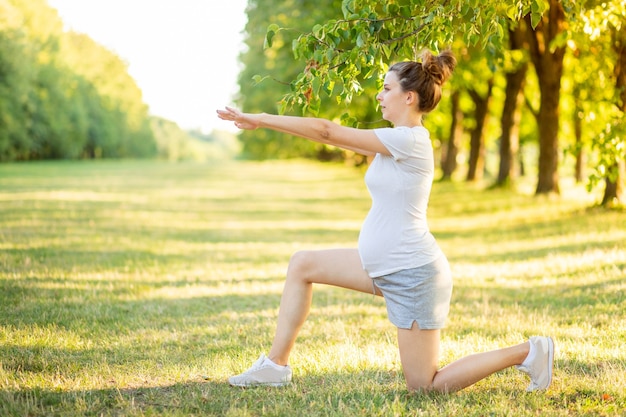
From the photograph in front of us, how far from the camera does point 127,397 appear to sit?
4.29 m

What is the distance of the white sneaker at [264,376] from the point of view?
447 cm

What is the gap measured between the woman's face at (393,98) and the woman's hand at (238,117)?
0.88 m

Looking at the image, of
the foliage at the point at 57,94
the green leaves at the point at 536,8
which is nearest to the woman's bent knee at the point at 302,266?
the green leaves at the point at 536,8

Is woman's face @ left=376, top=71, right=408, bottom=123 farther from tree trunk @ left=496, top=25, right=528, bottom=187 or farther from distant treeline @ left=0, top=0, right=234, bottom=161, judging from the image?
distant treeline @ left=0, top=0, right=234, bottom=161

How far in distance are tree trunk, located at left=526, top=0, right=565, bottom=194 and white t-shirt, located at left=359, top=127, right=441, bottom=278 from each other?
13.7m

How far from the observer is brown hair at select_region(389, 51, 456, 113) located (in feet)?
13.7

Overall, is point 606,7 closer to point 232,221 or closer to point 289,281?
point 289,281

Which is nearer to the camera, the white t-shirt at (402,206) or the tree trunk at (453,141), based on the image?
the white t-shirt at (402,206)

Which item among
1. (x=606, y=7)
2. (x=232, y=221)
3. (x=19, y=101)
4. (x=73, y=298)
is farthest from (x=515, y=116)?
(x=19, y=101)

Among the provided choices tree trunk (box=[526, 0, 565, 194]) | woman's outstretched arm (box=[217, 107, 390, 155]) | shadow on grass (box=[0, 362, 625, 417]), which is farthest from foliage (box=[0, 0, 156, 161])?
woman's outstretched arm (box=[217, 107, 390, 155])

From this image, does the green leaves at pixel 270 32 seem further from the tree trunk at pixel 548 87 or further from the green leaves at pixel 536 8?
the tree trunk at pixel 548 87

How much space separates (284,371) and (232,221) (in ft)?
44.8

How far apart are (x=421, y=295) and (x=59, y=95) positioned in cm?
6494

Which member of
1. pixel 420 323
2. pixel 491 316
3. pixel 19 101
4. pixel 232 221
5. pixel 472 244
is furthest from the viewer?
pixel 19 101
